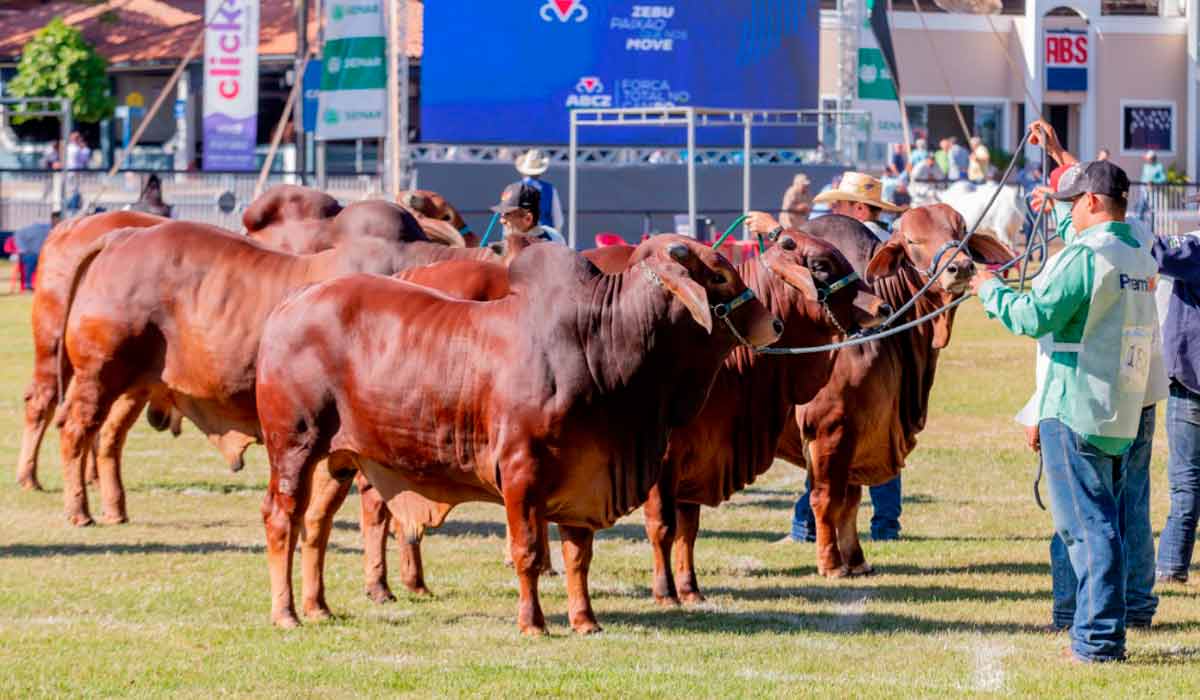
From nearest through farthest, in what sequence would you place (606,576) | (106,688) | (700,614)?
(106,688)
(700,614)
(606,576)

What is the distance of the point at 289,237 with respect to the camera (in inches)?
496

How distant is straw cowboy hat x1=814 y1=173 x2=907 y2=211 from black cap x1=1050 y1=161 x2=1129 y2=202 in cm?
382

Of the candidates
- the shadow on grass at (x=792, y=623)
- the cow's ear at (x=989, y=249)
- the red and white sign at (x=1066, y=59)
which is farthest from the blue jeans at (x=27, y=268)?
the red and white sign at (x=1066, y=59)

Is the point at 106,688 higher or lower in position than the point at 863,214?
lower

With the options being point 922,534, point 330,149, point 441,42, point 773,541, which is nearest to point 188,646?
point 773,541

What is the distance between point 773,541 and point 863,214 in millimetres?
2109

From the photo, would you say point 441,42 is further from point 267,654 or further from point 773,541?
point 267,654

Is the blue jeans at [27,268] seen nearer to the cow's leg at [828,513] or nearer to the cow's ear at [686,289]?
the cow's leg at [828,513]

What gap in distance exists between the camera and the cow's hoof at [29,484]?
42.5ft

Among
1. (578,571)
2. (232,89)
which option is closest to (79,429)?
(578,571)

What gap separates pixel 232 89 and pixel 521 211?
22870mm

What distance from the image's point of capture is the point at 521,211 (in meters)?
10.9

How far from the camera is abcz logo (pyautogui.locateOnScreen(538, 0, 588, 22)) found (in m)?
31.0

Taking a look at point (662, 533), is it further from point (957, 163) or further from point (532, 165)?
point (957, 163)
